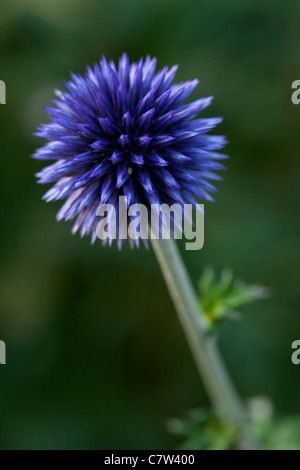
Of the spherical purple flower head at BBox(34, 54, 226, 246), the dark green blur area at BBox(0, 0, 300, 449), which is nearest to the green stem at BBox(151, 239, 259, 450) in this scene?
the spherical purple flower head at BBox(34, 54, 226, 246)

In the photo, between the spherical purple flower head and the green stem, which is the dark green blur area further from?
the spherical purple flower head

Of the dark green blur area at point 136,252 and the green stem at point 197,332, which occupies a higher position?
the dark green blur area at point 136,252

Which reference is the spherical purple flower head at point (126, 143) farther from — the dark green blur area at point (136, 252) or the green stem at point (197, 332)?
the dark green blur area at point (136, 252)

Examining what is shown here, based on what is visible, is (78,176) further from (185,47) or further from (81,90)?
(185,47)

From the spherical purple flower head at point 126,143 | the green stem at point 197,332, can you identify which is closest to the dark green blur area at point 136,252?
the green stem at point 197,332

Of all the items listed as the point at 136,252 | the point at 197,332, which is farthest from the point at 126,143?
the point at 136,252
